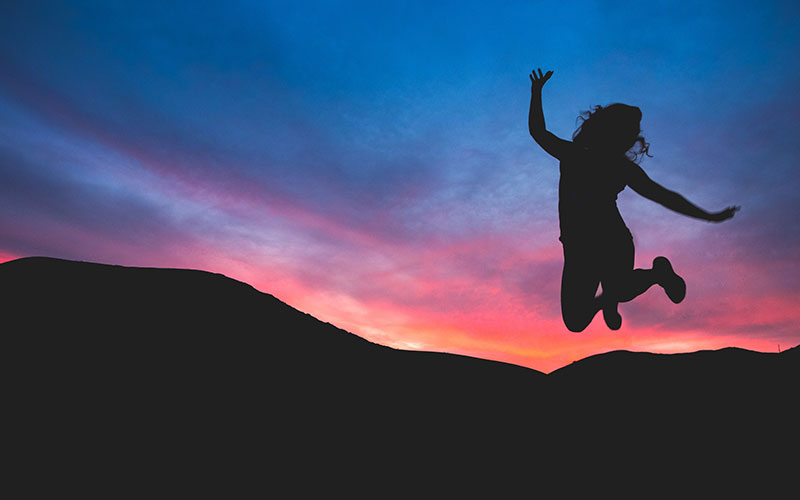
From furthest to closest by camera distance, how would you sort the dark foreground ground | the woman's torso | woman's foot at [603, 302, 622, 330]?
1. woman's foot at [603, 302, 622, 330]
2. the woman's torso
3. the dark foreground ground

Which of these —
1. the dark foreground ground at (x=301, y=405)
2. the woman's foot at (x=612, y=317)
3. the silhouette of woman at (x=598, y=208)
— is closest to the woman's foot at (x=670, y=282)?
the silhouette of woman at (x=598, y=208)

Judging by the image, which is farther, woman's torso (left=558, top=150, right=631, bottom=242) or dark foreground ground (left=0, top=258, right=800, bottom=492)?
woman's torso (left=558, top=150, right=631, bottom=242)

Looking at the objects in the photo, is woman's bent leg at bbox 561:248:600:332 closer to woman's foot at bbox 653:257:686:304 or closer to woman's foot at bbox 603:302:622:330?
woman's foot at bbox 603:302:622:330

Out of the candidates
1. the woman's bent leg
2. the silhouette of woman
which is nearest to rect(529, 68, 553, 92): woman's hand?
the silhouette of woman

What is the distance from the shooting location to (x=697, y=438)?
11.9 ft

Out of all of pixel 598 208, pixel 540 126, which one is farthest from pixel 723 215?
pixel 540 126

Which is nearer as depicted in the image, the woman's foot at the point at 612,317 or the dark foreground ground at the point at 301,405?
the dark foreground ground at the point at 301,405

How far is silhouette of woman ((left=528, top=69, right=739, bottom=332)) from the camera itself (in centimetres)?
438

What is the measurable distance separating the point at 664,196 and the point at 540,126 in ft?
4.96

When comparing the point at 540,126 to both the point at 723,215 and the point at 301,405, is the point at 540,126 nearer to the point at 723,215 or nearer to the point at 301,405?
the point at 723,215

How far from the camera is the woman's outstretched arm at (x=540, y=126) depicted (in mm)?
4414

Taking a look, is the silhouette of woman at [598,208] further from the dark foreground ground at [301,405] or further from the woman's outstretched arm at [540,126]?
the dark foreground ground at [301,405]

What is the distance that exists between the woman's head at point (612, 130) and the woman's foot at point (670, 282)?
4.10 ft

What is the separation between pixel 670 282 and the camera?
4.66 meters
